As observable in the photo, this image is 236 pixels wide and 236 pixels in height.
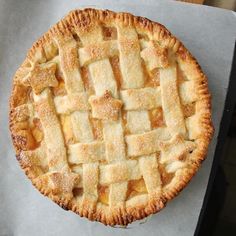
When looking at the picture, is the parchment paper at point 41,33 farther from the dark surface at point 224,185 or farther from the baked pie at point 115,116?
the baked pie at point 115,116

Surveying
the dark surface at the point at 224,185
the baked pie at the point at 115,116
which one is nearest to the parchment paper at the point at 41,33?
the dark surface at the point at 224,185

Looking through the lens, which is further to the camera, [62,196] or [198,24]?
[198,24]

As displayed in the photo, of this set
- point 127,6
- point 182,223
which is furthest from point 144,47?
point 182,223

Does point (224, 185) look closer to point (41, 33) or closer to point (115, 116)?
point (115, 116)

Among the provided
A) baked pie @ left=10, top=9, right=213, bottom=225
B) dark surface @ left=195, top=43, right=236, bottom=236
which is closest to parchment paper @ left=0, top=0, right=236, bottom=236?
dark surface @ left=195, top=43, right=236, bottom=236

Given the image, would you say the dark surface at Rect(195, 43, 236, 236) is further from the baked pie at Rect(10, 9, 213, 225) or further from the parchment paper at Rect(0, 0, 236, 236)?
the baked pie at Rect(10, 9, 213, 225)

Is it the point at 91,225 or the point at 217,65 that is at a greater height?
the point at 217,65

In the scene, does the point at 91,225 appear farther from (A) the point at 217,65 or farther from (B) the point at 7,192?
(A) the point at 217,65
